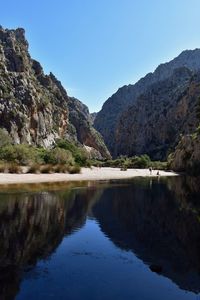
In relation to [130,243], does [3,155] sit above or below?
above

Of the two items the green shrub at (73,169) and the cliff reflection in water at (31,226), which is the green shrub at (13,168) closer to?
the green shrub at (73,169)

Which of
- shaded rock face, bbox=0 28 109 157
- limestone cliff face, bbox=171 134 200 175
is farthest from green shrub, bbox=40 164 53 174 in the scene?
shaded rock face, bbox=0 28 109 157

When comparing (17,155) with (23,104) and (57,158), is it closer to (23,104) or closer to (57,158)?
(57,158)

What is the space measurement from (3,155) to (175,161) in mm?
59003

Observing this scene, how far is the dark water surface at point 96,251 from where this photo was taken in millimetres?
12461

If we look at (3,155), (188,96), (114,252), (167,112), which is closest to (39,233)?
(114,252)

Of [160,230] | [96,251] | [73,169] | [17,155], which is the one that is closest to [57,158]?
[73,169]

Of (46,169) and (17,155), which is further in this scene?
(17,155)

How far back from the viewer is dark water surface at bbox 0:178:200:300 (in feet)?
40.9

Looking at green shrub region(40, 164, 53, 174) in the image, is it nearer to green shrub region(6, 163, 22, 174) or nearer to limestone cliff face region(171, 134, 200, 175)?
green shrub region(6, 163, 22, 174)

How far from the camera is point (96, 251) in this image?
17828mm

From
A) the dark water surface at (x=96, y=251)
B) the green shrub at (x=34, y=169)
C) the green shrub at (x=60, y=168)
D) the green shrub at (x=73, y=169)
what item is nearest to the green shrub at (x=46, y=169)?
the green shrub at (x=34, y=169)

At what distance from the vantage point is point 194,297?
1218 centimetres

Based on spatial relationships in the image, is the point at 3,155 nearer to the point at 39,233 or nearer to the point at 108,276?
the point at 39,233
